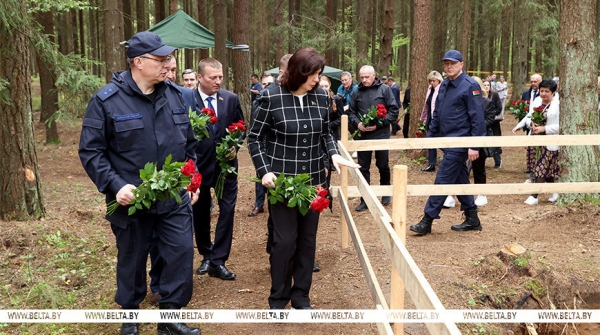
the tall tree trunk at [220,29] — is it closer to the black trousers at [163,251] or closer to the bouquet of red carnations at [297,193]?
the bouquet of red carnations at [297,193]

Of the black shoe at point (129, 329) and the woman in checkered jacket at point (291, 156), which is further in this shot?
the woman in checkered jacket at point (291, 156)

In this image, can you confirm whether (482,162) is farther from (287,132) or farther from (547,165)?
(287,132)

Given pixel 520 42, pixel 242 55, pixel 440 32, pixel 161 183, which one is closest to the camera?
pixel 161 183

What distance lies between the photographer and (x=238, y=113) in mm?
5746

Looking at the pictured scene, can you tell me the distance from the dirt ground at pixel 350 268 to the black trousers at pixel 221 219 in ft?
0.94

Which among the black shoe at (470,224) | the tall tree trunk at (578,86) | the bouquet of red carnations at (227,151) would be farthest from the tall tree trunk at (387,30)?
the bouquet of red carnations at (227,151)

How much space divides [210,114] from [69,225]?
3046mm

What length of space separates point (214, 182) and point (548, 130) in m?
5.42

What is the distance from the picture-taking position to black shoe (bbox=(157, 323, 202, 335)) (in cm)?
398

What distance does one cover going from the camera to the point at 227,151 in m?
5.41

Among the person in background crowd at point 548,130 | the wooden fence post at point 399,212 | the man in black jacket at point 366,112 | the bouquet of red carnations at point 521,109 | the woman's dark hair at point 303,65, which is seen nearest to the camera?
the wooden fence post at point 399,212

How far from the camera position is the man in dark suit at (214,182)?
5.40 m

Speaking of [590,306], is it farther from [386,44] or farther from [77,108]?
[386,44]

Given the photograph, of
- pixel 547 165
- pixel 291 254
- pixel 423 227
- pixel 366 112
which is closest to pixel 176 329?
pixel 291 254
